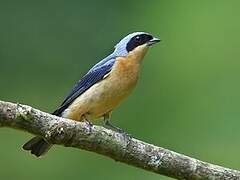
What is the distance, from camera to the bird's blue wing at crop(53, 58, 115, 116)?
5965mm

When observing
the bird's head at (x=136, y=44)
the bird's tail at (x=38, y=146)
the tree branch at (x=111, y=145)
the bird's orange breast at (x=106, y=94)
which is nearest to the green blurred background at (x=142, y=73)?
the bird's head at (x=136, y=44)

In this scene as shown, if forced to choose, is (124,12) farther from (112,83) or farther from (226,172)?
(226,172)

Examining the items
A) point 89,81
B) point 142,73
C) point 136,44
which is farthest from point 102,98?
point 142,73

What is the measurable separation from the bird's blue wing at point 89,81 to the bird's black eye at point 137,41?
0.16 m

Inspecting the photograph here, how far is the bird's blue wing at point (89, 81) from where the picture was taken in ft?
19.6

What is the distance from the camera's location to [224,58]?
347 inches

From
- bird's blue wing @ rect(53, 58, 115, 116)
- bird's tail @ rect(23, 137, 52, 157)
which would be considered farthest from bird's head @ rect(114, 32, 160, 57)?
bird's tail @ rect(23, 137, 52, 157)

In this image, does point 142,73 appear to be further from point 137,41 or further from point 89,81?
point 89,81

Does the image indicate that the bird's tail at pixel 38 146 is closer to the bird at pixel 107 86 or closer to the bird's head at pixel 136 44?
the bird at pixel 107 86

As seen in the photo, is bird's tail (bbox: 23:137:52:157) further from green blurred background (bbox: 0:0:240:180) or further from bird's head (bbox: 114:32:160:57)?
green blurred background (bbox: 0:0:240:180)

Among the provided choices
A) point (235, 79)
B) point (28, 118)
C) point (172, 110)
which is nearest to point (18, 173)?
point (172, 110)

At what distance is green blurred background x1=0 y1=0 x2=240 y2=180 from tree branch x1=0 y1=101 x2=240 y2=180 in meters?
2.67

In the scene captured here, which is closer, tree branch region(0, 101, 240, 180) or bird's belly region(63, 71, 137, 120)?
tree branch region(0, 101, 240, 180)

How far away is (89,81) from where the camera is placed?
604 cm
